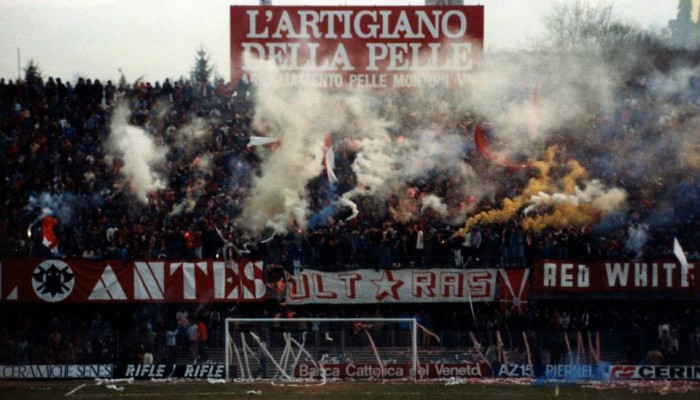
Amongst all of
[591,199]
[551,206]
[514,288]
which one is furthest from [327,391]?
[591,199]

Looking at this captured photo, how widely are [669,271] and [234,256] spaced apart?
11942 millimetres

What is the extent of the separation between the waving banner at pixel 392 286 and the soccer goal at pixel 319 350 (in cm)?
141

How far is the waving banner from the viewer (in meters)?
32.0

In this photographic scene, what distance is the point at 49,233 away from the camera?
106 feet

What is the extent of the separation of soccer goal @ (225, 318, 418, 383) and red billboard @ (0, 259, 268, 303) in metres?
1.64

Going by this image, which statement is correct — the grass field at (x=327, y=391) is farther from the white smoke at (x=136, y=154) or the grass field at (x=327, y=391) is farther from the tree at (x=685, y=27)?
the tree at (x=685, y=27)

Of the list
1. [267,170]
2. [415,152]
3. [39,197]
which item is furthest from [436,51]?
[39,197]

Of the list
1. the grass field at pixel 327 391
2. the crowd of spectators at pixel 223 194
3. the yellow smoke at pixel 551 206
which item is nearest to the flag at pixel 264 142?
the crowd of spectators at pixel 223 194

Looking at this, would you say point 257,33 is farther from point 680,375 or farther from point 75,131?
point 680,375

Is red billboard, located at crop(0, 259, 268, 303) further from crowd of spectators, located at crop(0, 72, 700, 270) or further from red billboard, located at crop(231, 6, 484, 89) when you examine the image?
red billboard, located at crop(231, 6, 484, 89)

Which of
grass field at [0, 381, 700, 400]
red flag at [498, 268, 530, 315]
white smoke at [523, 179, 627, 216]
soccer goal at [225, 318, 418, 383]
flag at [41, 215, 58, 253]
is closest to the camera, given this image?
grass field at [0, 381, 700, 400]

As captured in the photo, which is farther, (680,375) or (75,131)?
(75,131)

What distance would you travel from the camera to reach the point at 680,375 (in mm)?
30594

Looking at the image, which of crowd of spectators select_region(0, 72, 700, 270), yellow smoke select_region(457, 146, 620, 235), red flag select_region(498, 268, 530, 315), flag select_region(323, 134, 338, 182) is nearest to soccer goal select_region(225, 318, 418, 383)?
crowd of spectators select_region(0, 72, 700, 270)
